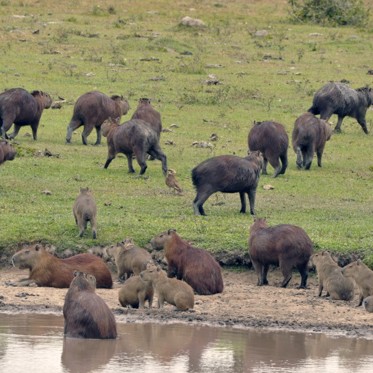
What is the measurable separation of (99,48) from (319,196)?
13.2 m

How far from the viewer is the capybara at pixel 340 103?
914 inches

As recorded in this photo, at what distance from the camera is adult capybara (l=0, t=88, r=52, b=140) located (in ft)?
66.7

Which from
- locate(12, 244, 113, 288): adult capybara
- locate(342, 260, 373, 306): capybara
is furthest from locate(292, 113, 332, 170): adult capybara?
locate(12, 244, 113, 288): adult capybara

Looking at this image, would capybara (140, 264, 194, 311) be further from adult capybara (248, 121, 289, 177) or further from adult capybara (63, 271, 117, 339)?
adult capybara (248, 121, 289, 177)

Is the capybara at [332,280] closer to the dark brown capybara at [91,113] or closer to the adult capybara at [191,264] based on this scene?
the adult capybara at [191,264]

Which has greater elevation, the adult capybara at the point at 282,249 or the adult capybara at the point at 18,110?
the adult capybara at the point at 18,110

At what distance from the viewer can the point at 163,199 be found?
54.5 ft

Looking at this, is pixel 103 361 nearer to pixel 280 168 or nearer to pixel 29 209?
pixel 29 209

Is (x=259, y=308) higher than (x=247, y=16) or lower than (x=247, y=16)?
lower

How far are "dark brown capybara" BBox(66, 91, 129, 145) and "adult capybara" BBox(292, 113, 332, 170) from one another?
3.35 metres

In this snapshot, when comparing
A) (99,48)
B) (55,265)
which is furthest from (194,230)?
(99,48)

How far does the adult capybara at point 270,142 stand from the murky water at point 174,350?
7.31 metres

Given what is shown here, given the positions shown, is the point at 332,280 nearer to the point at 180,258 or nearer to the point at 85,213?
the point at 180,258

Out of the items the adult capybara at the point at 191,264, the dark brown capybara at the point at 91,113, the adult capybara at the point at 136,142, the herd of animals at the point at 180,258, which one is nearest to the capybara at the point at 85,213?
the herd of animals at the point at 180,258
